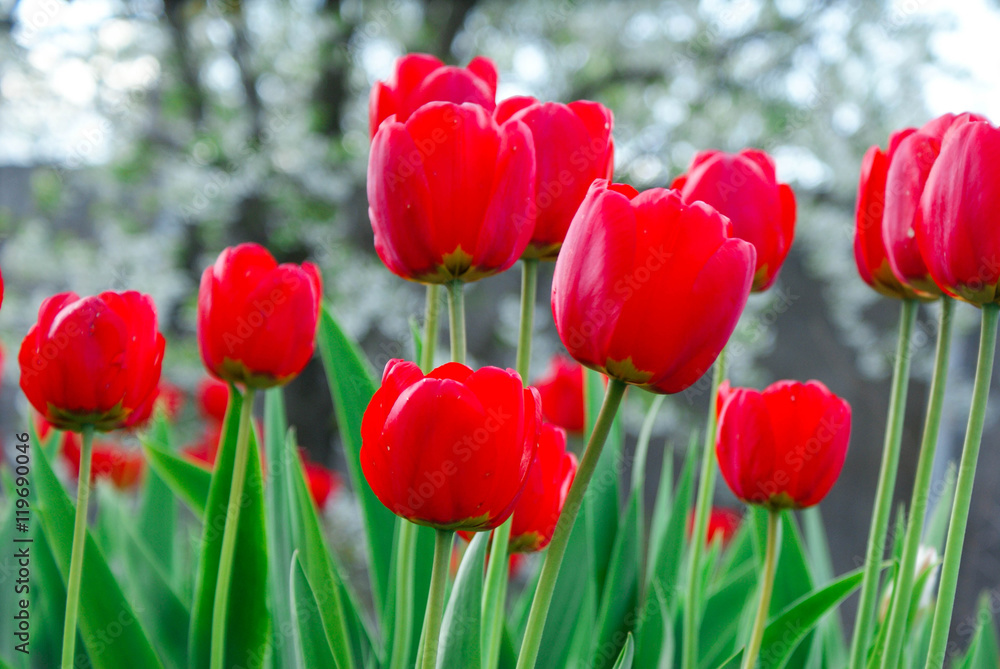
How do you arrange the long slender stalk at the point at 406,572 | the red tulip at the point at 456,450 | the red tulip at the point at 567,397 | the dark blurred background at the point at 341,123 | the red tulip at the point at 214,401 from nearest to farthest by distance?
1. the red tulip at the point at 456,450
2. the long slender stalk at the point at 406,572
3. the red tulip at the point at 567,397
4. the red tulip at the point at 214,401
5. the dark blurred background at the point at 341,123

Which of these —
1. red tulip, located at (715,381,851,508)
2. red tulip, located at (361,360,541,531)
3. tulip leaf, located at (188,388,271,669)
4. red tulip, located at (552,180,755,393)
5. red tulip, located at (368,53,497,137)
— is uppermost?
red tulip, located at (368,53,497,137)

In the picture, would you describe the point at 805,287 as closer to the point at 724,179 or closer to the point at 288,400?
the point at 288,400

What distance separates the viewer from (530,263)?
376 mm

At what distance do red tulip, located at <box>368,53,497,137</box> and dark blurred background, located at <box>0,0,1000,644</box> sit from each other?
168 centimetres

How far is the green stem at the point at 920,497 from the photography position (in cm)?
33

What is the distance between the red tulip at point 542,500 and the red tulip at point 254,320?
0.14 m

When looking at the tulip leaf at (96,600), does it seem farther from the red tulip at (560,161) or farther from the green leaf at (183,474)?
the red tulip at (560,161)

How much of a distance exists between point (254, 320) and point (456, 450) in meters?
0.19

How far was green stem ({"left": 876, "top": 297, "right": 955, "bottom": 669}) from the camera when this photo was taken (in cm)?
33

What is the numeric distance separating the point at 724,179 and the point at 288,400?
219 centimetres

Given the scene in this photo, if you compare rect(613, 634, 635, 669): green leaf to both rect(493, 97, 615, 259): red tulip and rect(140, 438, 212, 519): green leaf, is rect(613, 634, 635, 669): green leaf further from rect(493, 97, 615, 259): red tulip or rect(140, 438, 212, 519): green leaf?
rect(140, 438, 212, 519): green leaf

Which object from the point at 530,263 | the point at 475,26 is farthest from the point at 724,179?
the point at 475,26

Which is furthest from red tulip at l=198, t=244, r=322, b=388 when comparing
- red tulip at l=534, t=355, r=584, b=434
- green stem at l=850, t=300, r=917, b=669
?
red tulip at l=534, t=355, r=584, b=434

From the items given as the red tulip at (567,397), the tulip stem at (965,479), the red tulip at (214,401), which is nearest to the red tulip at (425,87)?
the tulip stem at (965,479)
